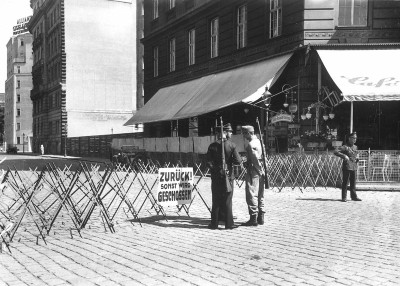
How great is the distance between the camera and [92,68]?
5653cm

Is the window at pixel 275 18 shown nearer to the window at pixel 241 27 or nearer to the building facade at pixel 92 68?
the window at pixel 241 27

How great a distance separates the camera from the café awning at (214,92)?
64.4ft

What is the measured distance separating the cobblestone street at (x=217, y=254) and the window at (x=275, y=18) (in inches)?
497

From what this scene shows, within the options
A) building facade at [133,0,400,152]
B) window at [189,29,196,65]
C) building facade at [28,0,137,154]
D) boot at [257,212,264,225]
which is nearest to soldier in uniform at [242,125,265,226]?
boot at [257,212,264,225]

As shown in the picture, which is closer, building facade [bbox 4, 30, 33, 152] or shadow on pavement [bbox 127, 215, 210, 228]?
shadow on pavement [bbox 127, 215, 210, 228]

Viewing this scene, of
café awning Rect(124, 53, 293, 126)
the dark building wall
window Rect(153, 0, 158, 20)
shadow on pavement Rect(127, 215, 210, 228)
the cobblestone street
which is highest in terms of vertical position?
window Rect(153, 0, 158, 20)

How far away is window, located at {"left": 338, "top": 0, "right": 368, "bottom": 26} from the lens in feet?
63.4

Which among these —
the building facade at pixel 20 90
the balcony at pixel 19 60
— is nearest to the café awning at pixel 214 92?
the building facade at pixel 20 90

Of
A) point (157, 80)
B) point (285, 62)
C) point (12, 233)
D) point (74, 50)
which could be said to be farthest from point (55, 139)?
point (12, 233)

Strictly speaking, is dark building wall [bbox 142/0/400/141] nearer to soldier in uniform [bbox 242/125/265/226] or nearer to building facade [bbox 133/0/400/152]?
building facade [bbox 133/0/400/152]

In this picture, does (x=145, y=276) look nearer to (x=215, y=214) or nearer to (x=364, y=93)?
(x=215, y=214)

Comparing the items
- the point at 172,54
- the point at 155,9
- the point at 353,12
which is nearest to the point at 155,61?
the point at 172,54

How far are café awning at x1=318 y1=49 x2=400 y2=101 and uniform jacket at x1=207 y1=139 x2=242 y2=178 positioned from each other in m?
9.09

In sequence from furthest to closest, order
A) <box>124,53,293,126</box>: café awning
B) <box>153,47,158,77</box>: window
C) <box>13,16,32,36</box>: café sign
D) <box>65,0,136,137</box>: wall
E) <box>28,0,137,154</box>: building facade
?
<box>13,16,32,36</box>: café sign, <box>65,0,136,137</box>: wall, <box>28,0,137,154</box>: building facade, <box>153,47,158,77</box>: window, <box>124,53,293,126</box>: café awning
